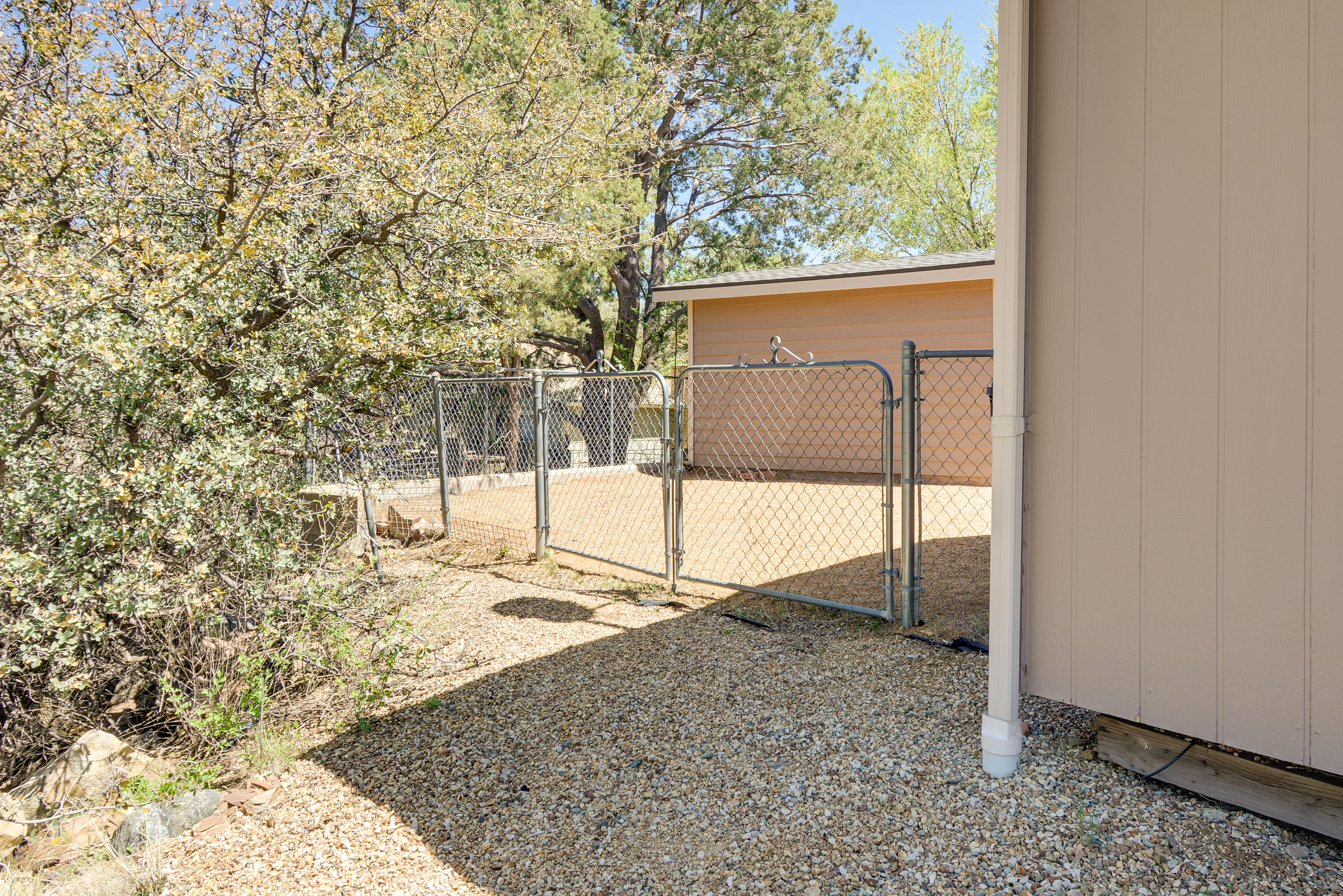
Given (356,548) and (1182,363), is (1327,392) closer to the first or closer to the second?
(1182,363)

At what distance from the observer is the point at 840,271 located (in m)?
10.1

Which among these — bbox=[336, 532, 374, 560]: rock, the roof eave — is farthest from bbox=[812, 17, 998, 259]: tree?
bbox=[336, 532, 374, 560]: rock

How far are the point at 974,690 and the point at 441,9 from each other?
274 inches

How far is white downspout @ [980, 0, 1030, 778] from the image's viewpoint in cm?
230

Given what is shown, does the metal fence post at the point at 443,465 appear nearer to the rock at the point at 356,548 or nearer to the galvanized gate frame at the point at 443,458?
the galvanized gate frame at the point at 443,458

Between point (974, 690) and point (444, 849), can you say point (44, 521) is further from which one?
point (974, 690)

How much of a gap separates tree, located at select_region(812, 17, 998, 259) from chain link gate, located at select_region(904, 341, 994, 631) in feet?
39.7

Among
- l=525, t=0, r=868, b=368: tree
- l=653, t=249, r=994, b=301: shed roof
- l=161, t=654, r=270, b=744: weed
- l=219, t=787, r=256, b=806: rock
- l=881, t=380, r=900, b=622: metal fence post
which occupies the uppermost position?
l=525, t=0, r=868, b=368: tree

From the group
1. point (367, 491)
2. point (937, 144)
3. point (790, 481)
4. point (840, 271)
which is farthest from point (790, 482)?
point (937, 144)

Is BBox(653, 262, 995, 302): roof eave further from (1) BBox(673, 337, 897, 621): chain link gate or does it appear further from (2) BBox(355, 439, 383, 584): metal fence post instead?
(2) BBox(355, 439, 383, 584): metal fence post

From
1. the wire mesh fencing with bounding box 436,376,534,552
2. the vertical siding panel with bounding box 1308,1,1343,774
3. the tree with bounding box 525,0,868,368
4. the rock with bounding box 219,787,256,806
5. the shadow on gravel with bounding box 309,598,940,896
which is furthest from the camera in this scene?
the tree with bounding box 525,0,868,368

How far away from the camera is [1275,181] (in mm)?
1946

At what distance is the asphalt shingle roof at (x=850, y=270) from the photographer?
30.1 feet

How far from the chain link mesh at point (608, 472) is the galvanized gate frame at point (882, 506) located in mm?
108
